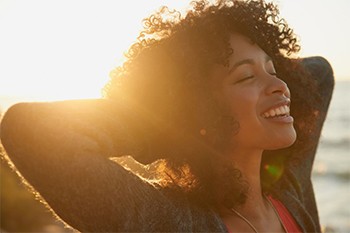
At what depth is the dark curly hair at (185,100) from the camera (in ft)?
9.00

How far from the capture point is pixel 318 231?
3.27 m

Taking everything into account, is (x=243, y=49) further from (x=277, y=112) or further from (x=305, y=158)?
(x=305, y=158)

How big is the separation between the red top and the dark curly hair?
1.33 ft

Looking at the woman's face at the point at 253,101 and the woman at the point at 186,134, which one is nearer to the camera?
the woman at the point at 186,134

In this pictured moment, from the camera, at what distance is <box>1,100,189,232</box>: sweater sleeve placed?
2113mm

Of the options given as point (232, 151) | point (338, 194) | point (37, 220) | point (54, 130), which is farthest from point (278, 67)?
point (338, 194)

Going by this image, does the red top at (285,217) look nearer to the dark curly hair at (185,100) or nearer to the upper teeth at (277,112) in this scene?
the dark curly hair at (185,100)

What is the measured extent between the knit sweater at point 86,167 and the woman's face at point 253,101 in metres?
0.57

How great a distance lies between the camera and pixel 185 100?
2.79 metres

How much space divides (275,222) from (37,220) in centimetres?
1225

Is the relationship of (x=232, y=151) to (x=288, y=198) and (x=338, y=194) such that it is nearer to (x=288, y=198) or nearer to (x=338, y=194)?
(x=288, y=198)

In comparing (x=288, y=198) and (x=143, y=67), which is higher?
(x=143, y=67)

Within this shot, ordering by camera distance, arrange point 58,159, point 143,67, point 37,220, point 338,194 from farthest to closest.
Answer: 1. point 338,194
2. point 37,220
3. point 143,67
4. point 58,159

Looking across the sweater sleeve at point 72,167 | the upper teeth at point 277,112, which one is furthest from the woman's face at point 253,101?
the sweater sleeve at point 72,167
